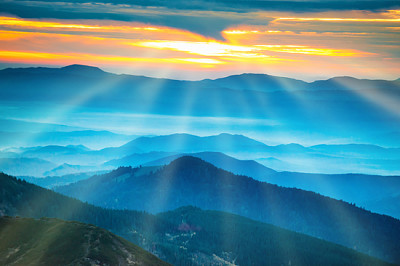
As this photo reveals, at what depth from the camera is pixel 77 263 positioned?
650 feet

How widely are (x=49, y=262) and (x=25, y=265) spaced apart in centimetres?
838

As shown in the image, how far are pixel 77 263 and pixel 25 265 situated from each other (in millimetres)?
18229

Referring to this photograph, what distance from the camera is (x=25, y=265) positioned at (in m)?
200

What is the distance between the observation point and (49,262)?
19938cm

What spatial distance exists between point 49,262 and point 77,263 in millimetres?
9907
